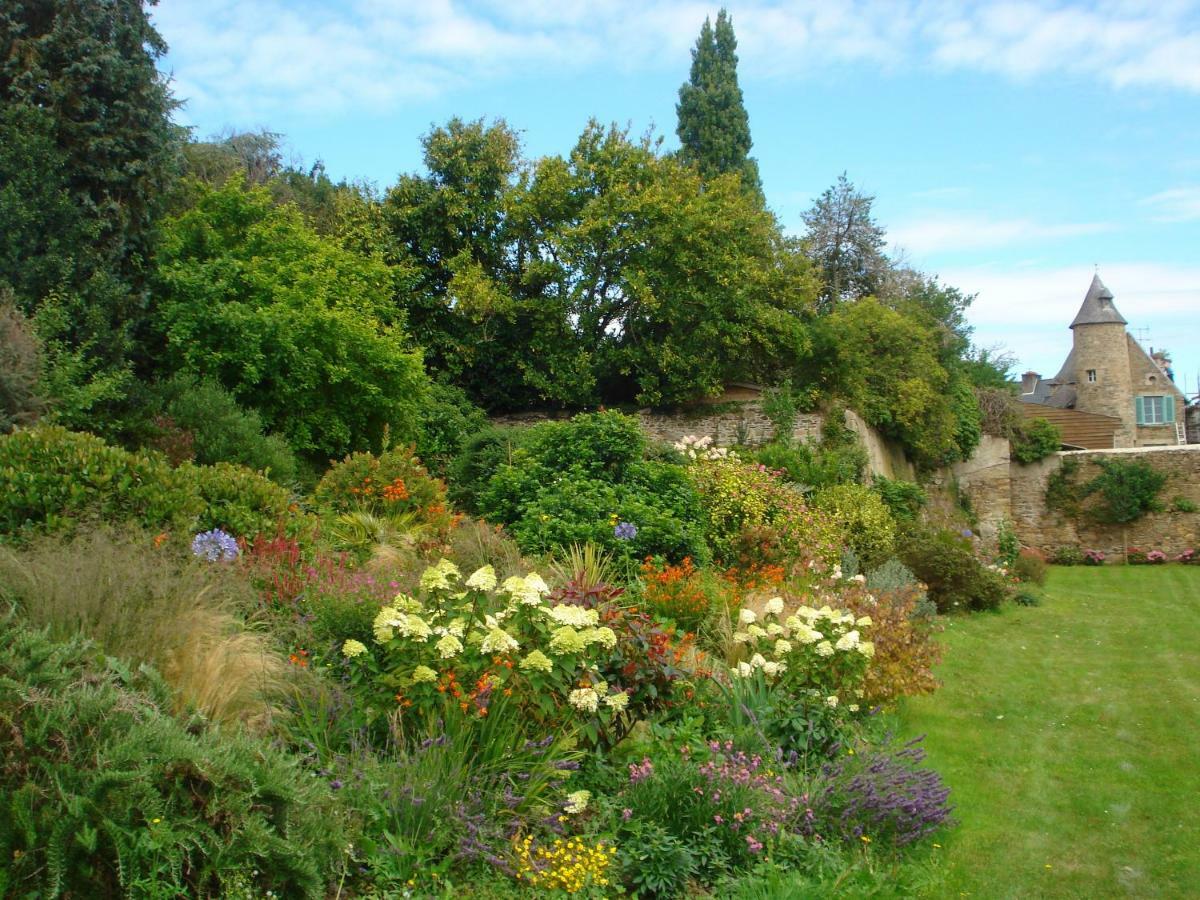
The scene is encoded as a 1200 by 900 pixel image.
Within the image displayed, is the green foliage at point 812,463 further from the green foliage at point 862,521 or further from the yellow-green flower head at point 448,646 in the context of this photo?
the yellow-green flower head at point 448,646

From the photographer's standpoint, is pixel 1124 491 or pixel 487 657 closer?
pixel 487 657

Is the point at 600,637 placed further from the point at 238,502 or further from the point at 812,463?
the point at 812,463

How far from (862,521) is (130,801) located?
40.0 ft

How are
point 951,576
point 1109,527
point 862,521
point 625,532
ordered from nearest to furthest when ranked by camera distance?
point 625,532
point 951,576
point 862,521
point 1109,527

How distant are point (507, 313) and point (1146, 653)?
38.7 feet

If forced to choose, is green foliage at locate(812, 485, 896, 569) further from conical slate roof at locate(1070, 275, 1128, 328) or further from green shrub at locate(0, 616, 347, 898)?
conical slate roof at locate(1070, 275, 1128, 328)

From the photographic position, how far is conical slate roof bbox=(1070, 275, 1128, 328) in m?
40.9

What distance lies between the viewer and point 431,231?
59.7 ft

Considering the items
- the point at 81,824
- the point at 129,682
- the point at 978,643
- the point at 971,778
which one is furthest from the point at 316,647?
the point at 978,643

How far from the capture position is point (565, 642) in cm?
457

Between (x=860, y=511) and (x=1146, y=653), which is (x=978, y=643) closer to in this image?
(x=1146, y=653)

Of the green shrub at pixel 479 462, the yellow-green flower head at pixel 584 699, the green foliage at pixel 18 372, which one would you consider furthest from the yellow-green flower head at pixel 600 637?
the green shrub at pixel 479 462

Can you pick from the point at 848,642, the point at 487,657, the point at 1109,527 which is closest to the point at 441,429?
the point at 848,642

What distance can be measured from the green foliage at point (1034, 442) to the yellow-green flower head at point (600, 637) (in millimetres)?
22266
